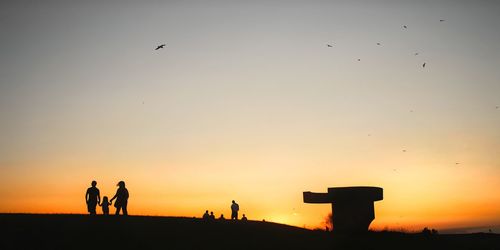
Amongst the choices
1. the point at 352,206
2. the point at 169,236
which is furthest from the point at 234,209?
the point at 169,236

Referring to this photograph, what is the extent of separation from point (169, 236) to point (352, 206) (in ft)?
39.9

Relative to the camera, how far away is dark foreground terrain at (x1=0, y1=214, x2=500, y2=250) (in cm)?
1555

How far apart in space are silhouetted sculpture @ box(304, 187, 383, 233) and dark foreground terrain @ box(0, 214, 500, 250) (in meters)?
2.97

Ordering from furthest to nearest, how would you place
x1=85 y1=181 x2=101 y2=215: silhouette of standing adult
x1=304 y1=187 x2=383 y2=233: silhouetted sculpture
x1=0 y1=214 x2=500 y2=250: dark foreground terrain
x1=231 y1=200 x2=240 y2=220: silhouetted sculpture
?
1. x1=231 y1=200 x2=240 y2=220: silhouetted sculpture
2. x1=304 y1=187 x2=383 y2=233: silhouetted sculpture
3. x1=85 y1=181 x2=101 y2=215: silhouette of standing adult
4. x1=0 y1=214 x2=500 y2=250: dark foreground terrain

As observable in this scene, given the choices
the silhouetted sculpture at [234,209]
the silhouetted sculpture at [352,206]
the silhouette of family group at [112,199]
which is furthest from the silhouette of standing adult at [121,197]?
the silhouetted sculpture at [352,206]

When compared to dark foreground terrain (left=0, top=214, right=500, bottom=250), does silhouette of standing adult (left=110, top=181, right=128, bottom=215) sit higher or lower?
higher

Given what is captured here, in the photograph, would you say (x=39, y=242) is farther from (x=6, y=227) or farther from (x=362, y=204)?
(x=362, y=204)

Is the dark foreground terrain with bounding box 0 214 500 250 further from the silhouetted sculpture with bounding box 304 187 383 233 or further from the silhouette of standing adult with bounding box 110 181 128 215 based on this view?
the silhouetted sculpture with bounding box 304 187 383 233

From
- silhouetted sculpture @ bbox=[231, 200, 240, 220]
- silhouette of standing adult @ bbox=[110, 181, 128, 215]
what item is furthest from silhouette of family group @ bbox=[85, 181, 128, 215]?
Answer: silhouetted sculpture @ bbox=[231, 200, 240, 220]

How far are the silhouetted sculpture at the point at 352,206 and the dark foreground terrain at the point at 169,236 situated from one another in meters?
2.97

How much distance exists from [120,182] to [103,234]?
406 centimetres

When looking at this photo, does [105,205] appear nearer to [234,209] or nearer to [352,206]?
[234,209]

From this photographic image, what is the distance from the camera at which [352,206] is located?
25938 millimetres

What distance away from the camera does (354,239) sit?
67.1 ft
